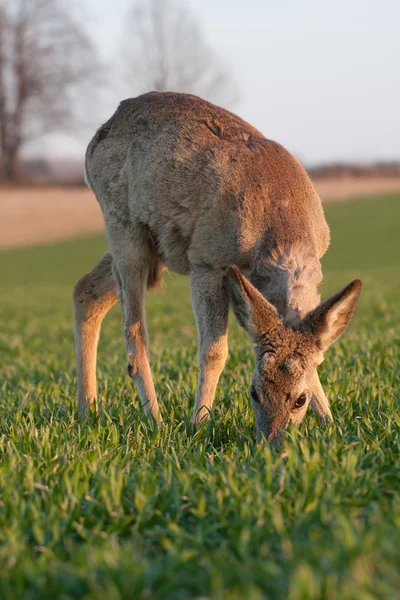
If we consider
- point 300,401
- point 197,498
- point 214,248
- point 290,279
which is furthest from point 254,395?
point 197,498

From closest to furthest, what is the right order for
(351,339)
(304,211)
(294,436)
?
(294,436) → (304,211) → (351,339)

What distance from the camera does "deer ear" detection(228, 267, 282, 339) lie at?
4266 millimetres

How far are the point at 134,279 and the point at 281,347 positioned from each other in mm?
1614

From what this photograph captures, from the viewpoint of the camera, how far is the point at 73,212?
48.4 m

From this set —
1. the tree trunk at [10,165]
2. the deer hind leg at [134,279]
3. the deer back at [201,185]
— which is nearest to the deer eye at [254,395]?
the deer back at [201,185]

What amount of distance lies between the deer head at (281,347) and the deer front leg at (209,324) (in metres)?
0.55

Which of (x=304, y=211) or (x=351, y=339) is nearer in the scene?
(x=304, y=211)

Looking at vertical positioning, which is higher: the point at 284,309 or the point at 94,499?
the point at 284,309

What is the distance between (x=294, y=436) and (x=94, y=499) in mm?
1114

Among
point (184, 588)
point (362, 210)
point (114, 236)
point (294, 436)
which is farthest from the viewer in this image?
point (362, 210)

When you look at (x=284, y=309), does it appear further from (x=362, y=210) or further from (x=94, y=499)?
(x=362, y=210)

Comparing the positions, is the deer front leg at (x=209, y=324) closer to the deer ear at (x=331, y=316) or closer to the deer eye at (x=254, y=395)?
the deer eye at (x=254, y=395)

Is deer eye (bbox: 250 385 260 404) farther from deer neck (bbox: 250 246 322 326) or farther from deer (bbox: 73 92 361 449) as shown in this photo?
deer neck (bbox: 250 246 322 326)

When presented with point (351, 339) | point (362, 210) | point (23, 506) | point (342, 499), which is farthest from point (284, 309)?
point (362, 210)
